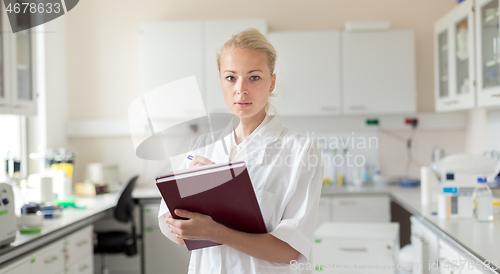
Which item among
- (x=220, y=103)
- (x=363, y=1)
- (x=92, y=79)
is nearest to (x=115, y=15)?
(x=92, y=79)

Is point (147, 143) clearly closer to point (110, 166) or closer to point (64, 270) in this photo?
point (64, 270)

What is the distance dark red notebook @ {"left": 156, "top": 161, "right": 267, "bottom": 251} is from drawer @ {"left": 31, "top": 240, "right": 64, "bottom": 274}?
1367 mm

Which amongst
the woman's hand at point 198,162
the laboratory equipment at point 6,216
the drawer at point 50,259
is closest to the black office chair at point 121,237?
the drawer at point 50,259

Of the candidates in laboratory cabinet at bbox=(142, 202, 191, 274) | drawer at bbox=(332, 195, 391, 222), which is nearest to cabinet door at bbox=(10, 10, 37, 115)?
laboratory cabinet at bbox=(142, 202, 191, 274)

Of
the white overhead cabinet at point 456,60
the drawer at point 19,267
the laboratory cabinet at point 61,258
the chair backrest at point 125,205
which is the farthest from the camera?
the chair backrest at point 125,205

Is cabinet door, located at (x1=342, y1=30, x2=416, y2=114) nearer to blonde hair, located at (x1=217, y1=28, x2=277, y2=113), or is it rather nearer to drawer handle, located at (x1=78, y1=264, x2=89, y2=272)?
drawer handle, located at (x1=78, y1=264, x2=89, y2=272)

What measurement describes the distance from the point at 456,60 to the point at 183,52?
78.9 inches

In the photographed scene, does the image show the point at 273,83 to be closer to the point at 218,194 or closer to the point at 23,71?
the point at 218,194

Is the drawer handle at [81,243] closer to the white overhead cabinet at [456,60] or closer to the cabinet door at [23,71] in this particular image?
the cabinet door at [23,71]

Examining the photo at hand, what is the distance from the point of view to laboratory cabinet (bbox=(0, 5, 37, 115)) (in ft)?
7.75

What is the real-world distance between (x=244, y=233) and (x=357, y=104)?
→ 259cm

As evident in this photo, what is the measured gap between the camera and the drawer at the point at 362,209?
3232 mm

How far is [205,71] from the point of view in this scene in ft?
11.3

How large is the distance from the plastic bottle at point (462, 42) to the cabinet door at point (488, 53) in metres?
0.23
